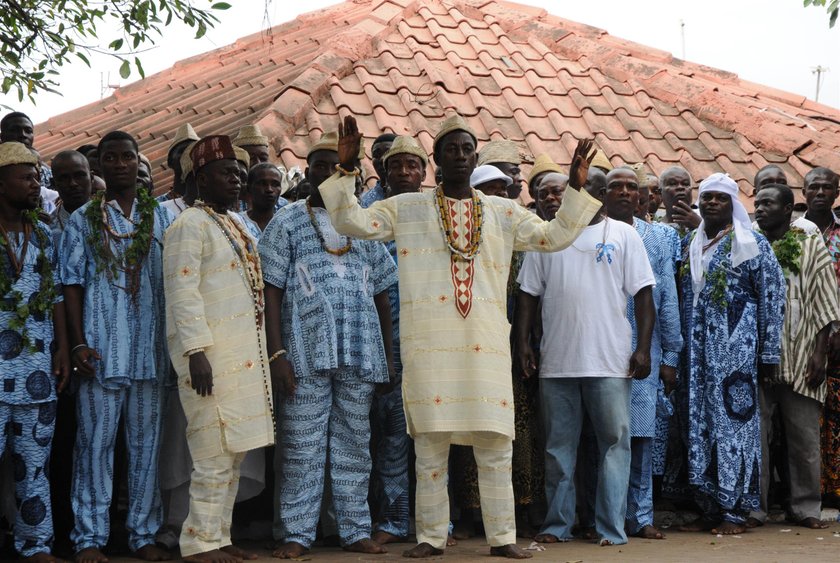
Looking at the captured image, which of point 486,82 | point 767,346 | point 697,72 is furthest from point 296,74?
point 767,346

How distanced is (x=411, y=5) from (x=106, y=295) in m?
7.44

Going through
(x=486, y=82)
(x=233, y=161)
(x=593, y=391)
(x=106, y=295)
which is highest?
(x=486, y=82)

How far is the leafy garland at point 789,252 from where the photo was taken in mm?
7723

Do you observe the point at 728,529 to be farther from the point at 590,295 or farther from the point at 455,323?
the point at 455,323

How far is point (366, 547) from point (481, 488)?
2.47 ft

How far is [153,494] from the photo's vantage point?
621cm

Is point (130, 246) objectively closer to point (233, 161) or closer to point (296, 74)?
point (233, 161)

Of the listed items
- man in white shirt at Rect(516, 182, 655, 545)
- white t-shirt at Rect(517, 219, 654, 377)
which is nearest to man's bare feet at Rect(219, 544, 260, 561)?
man in white shirt at Rect(516, 182, 655, 545)

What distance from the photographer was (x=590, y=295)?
6820 millimetres

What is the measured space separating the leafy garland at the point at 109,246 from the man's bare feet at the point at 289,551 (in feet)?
5.23

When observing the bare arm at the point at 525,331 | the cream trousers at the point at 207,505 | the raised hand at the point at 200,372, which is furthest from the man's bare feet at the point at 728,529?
the raised hand at the point at 200,372

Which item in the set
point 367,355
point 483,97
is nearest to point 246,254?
point 367,355

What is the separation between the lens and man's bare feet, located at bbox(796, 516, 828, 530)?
7465mm

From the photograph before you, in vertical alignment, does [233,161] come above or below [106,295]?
above
